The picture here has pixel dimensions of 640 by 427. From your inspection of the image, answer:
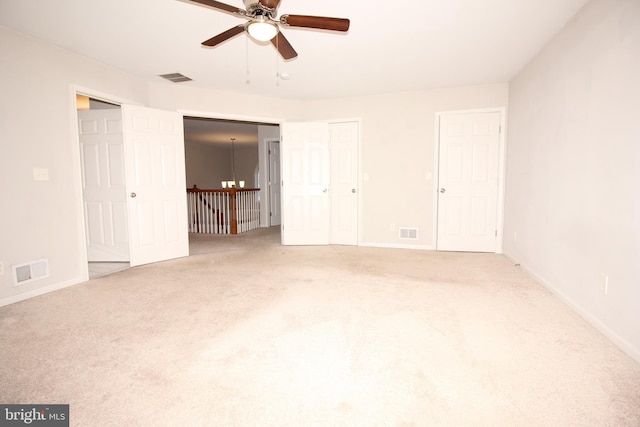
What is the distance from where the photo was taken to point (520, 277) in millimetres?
3605

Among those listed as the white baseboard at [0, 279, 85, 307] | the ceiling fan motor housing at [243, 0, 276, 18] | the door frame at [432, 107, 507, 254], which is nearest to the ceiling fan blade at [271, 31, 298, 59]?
the ceiling fan motor housing at [243, 0, 276, 18]

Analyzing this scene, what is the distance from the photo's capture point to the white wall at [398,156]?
16.5 ft

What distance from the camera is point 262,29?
7.16ft

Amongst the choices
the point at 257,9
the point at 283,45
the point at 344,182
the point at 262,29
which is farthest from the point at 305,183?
the point at 257,9

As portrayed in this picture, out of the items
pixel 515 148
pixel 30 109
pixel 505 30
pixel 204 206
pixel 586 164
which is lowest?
pixel 204 206

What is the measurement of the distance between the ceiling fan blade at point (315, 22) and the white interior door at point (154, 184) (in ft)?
9.96

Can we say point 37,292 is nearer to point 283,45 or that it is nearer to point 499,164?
point 283,45

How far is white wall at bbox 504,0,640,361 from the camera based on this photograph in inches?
81.1

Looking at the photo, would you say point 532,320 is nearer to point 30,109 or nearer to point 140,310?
point 140,310

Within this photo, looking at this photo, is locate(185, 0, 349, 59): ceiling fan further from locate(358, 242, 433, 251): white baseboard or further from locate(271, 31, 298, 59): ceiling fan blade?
locate(358, 242, 433, 251): white baseboard

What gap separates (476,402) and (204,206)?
21.9ft

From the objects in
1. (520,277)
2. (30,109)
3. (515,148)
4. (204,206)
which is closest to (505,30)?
(515,148)

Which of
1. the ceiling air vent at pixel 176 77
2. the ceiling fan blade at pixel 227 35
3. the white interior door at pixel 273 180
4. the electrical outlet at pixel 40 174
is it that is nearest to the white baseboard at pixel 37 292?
the electrical outlet at pixel 40 174

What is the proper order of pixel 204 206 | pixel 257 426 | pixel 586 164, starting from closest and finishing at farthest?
pixel 257 426 → pixel 586 164 → pixel 204 206
